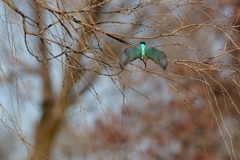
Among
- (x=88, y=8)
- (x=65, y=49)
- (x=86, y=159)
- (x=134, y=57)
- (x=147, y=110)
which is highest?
(x=147, y=110)

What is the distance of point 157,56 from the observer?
1740 millimetres

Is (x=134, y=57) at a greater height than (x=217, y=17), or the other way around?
(x=217, y=17)

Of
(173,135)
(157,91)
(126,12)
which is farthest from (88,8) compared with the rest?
(173,135)

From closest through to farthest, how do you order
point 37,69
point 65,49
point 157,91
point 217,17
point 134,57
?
point 134,57, point 65,49, point 217,17, point 37,69, point 157,91

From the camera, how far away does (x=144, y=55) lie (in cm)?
176

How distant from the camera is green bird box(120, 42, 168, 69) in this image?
1.73 m

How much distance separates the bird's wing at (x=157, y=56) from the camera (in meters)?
1.73

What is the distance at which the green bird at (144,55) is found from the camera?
1.73 meters

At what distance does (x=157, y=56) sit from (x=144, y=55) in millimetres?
54

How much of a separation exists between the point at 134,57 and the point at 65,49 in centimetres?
34

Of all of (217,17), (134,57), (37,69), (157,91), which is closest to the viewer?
(134,57)

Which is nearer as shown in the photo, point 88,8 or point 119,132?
point 88,8

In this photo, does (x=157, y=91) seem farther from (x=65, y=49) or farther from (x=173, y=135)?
(x=65, y=49)

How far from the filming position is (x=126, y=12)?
1.93 meters
